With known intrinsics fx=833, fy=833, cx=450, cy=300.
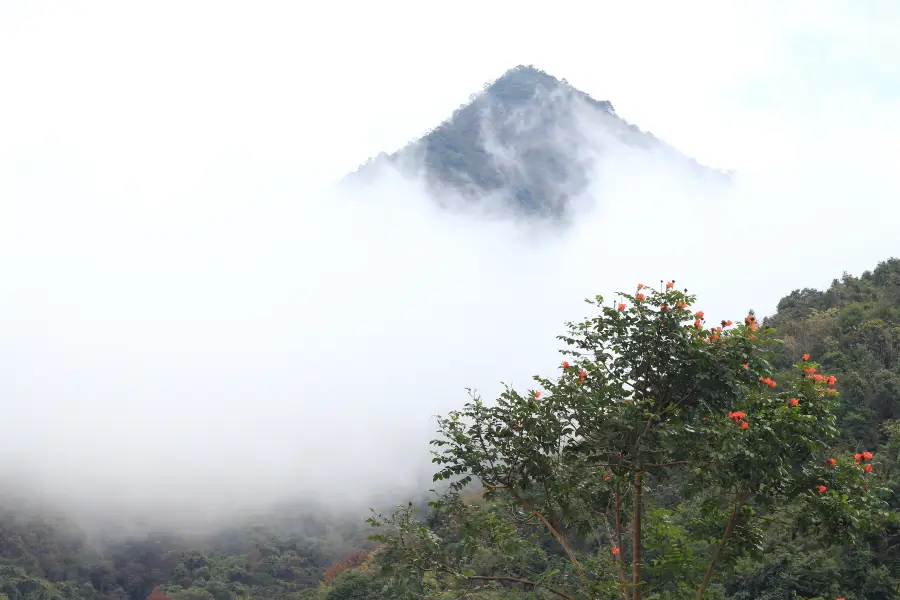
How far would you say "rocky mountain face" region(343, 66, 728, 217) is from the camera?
174000mm

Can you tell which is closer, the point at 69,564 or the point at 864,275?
the point at 864,275

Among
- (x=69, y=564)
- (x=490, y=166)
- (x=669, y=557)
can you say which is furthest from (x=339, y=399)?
(x=669, y=557)

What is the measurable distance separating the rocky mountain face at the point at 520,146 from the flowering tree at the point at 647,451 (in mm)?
166966

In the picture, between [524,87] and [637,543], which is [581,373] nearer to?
[637,543]

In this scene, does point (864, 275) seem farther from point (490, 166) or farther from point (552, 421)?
point (490, 166)

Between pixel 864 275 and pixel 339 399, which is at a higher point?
pixel 339 399

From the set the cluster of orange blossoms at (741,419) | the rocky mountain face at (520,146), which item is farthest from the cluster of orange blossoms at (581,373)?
the rocky mountain face at (520,146)

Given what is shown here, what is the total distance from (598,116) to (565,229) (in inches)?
1107

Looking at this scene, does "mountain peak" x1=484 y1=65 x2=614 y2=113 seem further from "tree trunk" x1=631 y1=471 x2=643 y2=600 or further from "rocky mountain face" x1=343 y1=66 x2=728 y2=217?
"tree trunk" x1=631 y1=471 x2=643 y2=600

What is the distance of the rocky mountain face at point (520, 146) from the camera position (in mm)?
174000

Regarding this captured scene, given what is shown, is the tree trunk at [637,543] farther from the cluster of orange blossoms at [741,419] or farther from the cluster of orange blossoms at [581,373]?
the cluster of orange blossoms at [741,419]

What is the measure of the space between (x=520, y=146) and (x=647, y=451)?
17195 cm

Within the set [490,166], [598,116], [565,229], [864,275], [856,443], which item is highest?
[598,116]

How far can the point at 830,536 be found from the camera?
6.92 metres
